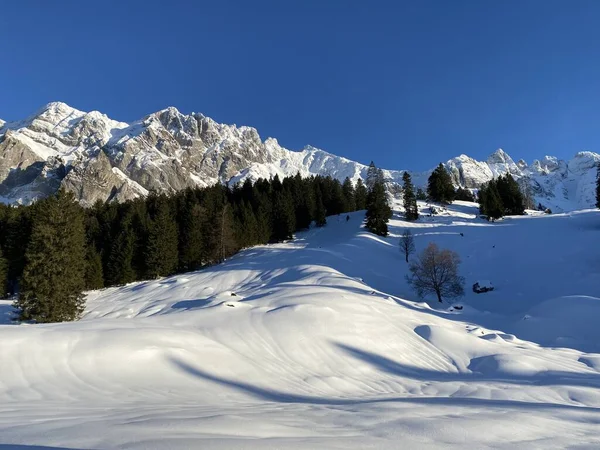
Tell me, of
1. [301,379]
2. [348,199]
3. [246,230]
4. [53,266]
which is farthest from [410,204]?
[301,379]

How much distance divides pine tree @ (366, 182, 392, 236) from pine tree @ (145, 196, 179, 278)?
111 ft

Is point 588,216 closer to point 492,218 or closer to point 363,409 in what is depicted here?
point 492,218

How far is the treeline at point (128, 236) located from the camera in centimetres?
2388

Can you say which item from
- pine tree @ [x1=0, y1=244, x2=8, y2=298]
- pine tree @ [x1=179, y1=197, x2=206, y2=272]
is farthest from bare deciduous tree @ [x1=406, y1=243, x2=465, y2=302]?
pine tree @ [x1=0, y1=244, x2=8, y2=298]

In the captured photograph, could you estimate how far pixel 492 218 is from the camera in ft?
217

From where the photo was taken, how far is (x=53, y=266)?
24.0 meters

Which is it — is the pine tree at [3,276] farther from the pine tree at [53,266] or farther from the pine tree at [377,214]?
the pine tree at [377,214]

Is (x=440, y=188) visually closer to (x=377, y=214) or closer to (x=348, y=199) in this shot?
(x=348, y=199)

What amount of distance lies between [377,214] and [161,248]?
1453 inches

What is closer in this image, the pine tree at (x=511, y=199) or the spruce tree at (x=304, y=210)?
the spruce tree at (x=304, y=210)

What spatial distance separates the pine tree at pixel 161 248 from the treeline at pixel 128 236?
4.9 inches

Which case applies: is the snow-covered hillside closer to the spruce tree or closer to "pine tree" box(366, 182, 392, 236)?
"pine tree" box(366, 182, 392, 236)

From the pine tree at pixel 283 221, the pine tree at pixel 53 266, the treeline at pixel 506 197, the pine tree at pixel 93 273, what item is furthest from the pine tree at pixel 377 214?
the pine tree at pixel 53 266

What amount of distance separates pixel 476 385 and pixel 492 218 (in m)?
66.5
